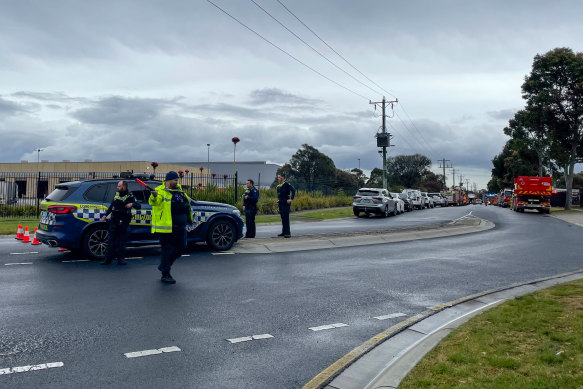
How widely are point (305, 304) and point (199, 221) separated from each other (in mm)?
5118

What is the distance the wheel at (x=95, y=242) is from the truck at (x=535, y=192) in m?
33.1

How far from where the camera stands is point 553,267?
11328mm

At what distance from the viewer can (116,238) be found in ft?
34.2

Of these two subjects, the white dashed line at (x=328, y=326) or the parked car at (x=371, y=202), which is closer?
the white dashed line at (x=328, y=326)

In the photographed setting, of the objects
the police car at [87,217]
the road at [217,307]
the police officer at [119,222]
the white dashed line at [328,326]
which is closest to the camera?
the road at [217,307]

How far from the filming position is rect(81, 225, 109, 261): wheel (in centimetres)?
1063

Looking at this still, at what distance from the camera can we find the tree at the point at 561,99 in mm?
38281

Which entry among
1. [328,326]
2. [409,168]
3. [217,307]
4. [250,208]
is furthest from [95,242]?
[409,168]

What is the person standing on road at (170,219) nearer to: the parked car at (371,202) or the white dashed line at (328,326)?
the white dashed line at (328,326)

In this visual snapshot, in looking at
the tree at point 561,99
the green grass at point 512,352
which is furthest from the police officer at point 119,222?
the tree at point 561,99

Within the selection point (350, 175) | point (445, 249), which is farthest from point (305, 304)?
point (350, 175)

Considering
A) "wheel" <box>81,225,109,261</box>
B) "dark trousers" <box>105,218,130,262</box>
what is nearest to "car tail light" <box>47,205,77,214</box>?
"wheel" <box>81,225,109,261</box>

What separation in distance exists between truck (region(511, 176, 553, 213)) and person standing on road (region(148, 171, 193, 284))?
1322 inches

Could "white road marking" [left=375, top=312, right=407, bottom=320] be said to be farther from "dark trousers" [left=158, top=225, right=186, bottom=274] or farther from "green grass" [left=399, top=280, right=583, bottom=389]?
"dark trousers" [left=158, top=225, right=186, bottom=274]
